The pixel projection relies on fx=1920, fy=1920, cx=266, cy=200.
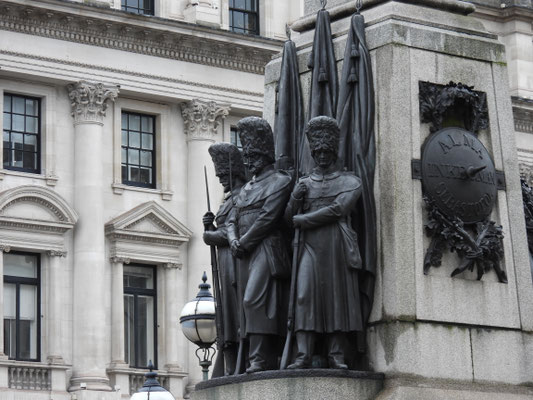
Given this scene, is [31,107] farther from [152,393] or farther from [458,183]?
[458,183]

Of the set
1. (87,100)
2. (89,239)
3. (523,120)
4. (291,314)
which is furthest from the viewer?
(523,120)

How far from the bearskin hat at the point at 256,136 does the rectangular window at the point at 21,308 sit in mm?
34704

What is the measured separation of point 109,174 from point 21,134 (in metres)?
2.67

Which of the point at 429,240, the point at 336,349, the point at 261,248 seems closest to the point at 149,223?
the point at 261,248

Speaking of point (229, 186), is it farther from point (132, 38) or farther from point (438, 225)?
point (132, 38)

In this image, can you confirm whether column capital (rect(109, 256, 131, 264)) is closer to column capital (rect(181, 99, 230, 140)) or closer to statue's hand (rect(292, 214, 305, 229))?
column capital (rect(181, 99, 230, 140))

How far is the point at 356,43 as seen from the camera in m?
13.2

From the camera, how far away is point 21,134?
48469mm

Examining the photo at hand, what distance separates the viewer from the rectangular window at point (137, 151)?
50406 millimetres

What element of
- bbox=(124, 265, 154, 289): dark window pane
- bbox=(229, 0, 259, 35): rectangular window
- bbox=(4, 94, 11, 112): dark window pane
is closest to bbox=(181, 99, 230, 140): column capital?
bbox=(229, 0, 259, 35): rectangular window

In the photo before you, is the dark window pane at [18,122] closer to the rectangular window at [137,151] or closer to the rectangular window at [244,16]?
the rectangular window at [137,151]

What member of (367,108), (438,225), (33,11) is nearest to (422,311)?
(438,225)

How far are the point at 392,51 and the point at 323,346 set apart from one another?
210 centimetres

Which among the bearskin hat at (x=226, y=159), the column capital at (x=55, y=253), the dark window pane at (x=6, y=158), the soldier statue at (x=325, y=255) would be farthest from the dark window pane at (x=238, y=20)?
the soldier statue at (x=325, y=255)
